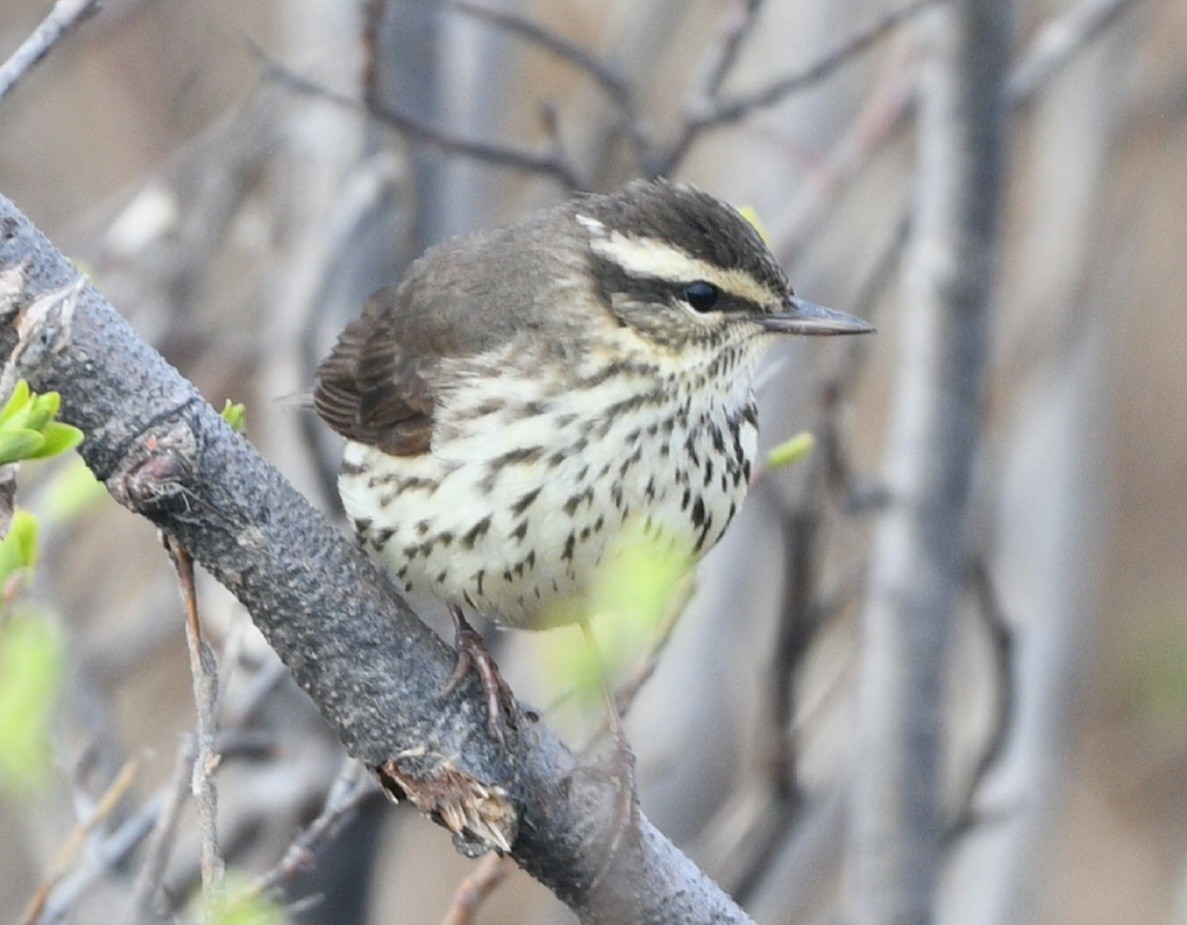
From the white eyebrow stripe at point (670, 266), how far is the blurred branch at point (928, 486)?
85 centimetres

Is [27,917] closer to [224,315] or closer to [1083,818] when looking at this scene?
[224,315]

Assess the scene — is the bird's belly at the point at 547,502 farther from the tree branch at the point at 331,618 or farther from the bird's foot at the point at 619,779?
the tree branch at the point at 331,618

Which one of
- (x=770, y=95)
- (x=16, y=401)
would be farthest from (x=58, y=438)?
(x=770, y=95)

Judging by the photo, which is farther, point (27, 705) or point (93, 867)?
point (93, 867)

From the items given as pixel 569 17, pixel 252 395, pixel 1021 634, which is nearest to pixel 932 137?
pixel 1021 634

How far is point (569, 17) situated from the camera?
31.8 ft

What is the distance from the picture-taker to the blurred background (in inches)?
186

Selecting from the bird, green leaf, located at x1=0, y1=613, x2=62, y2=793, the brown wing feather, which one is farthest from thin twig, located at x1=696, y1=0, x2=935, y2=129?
green leaf, located at x1=0, y1=613, x2=62, y2=793

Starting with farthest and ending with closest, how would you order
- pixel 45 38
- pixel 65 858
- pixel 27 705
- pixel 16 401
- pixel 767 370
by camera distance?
pixel 767 370 → pixel 65 858 → pixel 45 38 → pixel 27 705 → pixel 16 401

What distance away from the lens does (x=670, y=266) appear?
386 centimetres

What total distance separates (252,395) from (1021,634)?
375 cm

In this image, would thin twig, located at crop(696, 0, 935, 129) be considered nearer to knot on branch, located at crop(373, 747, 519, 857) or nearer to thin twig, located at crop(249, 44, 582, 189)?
thin twig, located at crop(249, 44, 582, 189)

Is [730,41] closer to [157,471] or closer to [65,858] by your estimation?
[157,471]

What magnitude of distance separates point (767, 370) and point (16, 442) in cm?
209
